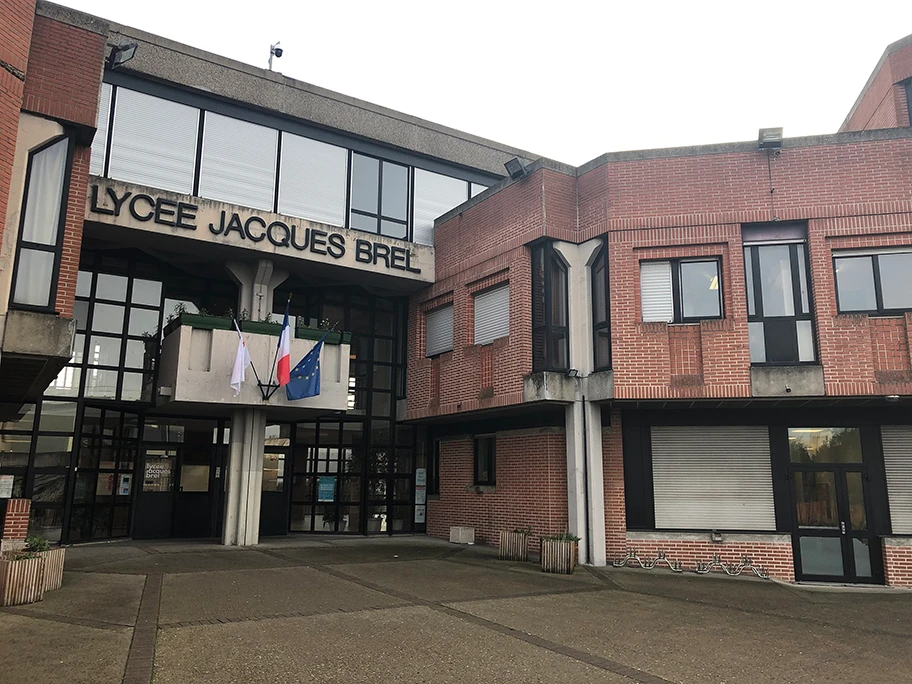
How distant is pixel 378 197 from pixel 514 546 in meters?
10.1

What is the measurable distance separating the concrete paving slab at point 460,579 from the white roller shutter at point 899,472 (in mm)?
5773

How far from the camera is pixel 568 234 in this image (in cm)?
1515

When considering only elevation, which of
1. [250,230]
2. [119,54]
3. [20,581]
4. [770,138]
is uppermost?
[119,54]

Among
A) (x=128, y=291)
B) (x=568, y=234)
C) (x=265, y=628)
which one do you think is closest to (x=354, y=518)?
(x=128, y=291)

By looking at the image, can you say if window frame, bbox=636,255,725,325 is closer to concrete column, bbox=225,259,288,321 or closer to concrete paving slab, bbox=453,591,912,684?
concrete paving slab, bbox=453,591,912,684

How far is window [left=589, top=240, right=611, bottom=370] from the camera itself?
14234 mm

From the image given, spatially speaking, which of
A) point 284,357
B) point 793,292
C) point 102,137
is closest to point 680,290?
point 793,292

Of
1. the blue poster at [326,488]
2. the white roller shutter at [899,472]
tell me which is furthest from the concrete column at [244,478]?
the white roller shutter at [899,472]

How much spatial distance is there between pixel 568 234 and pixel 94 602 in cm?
1098

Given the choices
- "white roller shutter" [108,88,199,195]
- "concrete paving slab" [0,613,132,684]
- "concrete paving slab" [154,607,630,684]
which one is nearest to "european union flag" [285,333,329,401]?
"white roller shutter" [108,88,199,195]

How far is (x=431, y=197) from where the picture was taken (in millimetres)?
20062

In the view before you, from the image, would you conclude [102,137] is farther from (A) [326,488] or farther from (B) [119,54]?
(A) [326,488]

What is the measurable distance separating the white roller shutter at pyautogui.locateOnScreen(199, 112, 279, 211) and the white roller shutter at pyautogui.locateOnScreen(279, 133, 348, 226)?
36cm

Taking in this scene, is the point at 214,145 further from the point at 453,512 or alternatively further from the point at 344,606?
the point at 344,606
